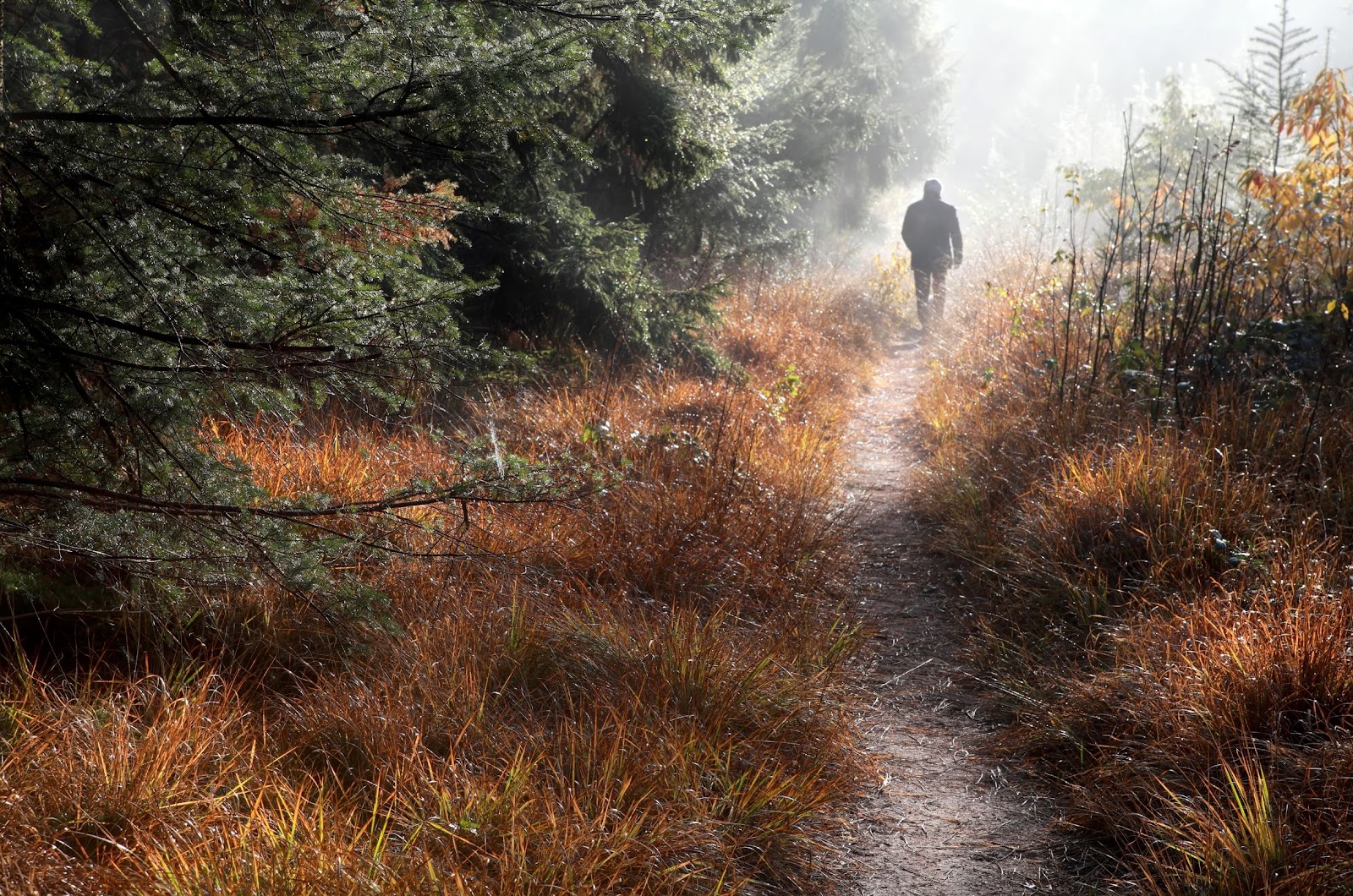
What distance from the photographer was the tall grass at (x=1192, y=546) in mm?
2549

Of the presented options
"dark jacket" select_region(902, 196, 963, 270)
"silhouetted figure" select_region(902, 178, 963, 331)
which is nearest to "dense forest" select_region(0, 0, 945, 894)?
"silhouetted figure" select_region(902, 178, 963, 331)

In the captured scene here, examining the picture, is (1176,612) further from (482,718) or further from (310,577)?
(310,577)

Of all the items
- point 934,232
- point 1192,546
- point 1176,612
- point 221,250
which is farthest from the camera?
point 934,232

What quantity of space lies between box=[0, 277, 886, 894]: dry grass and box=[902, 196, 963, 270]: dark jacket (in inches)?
391

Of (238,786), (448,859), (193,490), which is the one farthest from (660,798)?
(193,490)

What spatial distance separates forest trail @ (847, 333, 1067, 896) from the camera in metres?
2.65

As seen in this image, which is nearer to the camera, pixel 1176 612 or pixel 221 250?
pixel 221 250

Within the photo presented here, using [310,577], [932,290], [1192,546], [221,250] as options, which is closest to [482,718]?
[310,577]

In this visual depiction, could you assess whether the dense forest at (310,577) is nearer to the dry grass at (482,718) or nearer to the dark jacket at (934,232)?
the dry grass at (482,718)

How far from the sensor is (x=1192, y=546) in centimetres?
381

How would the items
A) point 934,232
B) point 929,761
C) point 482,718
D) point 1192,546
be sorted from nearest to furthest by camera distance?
point 482,718 → point 929,761 → point 1192,546 → point 934,232

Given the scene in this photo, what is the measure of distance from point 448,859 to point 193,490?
1390 mm

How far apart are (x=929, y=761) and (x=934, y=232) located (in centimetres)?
1171

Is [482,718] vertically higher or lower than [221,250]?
lower
